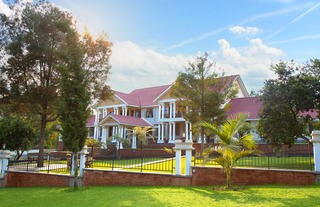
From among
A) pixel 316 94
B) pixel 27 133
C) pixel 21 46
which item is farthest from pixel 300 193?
pixel 27 133

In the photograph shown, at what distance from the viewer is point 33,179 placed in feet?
47.0

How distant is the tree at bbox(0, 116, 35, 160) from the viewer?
20989 millimetres

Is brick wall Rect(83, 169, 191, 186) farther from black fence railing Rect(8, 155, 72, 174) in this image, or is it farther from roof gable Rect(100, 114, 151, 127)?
roof gable Rect(100, 114, 151, 127)

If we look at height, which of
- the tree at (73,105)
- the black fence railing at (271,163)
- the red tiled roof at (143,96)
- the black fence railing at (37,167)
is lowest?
the black fence railing at (37,167)

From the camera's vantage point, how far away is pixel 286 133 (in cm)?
1436

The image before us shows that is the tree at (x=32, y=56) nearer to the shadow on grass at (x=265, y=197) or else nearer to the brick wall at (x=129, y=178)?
the brick wall at (x=129, y=178)

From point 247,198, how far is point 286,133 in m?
8.10

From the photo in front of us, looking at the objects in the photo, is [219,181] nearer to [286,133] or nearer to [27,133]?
[286,133]

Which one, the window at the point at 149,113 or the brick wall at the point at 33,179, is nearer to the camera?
the brick wall at the point at 33,179

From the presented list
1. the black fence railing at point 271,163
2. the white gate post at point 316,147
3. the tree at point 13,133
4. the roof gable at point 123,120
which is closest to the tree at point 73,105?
the black fence railing at point 271,163

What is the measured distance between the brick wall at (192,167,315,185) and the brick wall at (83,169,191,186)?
0.61 meters

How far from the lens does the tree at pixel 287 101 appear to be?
548 inches

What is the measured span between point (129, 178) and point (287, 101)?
390 inches

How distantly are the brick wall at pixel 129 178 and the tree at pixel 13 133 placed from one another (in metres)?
12.1
